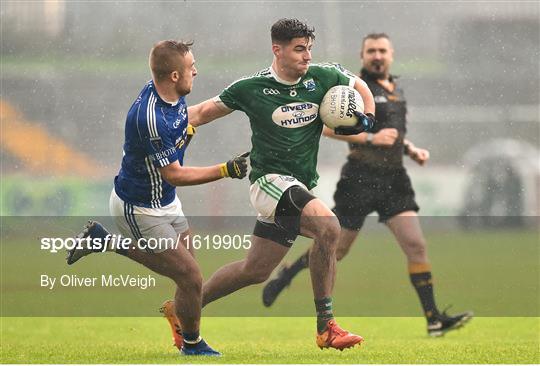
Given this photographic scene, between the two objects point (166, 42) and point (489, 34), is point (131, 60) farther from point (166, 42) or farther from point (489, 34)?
point (166, 42)

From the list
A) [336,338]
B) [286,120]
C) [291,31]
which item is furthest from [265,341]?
[291,31]

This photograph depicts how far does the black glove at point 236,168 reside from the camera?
7.46 metres

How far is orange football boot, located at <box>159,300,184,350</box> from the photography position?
8680mm

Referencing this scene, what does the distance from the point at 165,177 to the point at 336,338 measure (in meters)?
1.45

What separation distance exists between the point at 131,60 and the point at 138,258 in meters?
12.8

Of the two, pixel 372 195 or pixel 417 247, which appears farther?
pixel 372 195

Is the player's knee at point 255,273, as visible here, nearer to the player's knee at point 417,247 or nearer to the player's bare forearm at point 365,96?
the player's bare forearm at point 365,96

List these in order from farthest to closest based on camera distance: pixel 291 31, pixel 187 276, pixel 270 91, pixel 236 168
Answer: pixel 270 91
pixel 187 276
pixel 291 31
pixel 236 168

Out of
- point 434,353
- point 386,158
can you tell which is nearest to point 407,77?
point 386,158

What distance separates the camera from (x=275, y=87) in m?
8.22

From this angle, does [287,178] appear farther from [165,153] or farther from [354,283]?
[354,283]

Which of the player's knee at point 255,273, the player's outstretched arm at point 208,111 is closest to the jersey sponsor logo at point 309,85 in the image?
the player's outstretched arm at point 208,111

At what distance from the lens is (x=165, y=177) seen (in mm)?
7812

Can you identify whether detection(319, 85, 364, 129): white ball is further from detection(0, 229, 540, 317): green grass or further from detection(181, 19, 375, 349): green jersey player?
detection(0, 229, 540, 317): green grass
